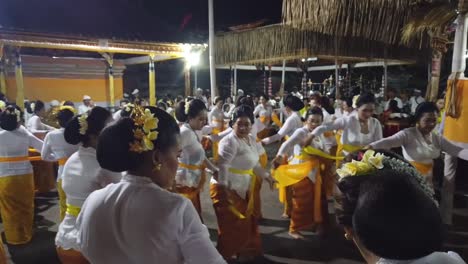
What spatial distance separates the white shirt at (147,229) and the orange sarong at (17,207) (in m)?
3.99

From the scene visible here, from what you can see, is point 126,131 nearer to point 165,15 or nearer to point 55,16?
point 55,16

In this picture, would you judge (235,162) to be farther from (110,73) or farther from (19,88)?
(110,73)

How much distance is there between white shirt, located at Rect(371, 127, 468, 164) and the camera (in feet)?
14.2

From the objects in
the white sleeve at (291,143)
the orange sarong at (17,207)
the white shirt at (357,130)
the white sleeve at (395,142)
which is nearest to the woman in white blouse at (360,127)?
the white shirt at (357,130)

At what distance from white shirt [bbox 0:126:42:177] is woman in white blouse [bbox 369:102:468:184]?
14.1 feet

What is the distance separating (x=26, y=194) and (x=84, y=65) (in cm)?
1018

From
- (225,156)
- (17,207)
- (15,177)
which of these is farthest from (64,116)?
(225,156)

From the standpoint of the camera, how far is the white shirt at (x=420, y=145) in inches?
170

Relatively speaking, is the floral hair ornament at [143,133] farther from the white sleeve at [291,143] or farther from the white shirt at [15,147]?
the white shirt at [15,147]

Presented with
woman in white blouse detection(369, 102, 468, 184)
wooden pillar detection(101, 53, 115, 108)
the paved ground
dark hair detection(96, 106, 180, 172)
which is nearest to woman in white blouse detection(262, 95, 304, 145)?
the paved ground

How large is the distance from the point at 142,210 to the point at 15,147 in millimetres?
4021

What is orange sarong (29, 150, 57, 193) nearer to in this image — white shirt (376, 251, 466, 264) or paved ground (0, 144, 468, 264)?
paved ground (0, 144, 468, 264)

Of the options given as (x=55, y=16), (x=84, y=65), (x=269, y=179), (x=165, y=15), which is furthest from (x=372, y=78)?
(x=269, y=179)

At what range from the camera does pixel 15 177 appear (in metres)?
4.76
